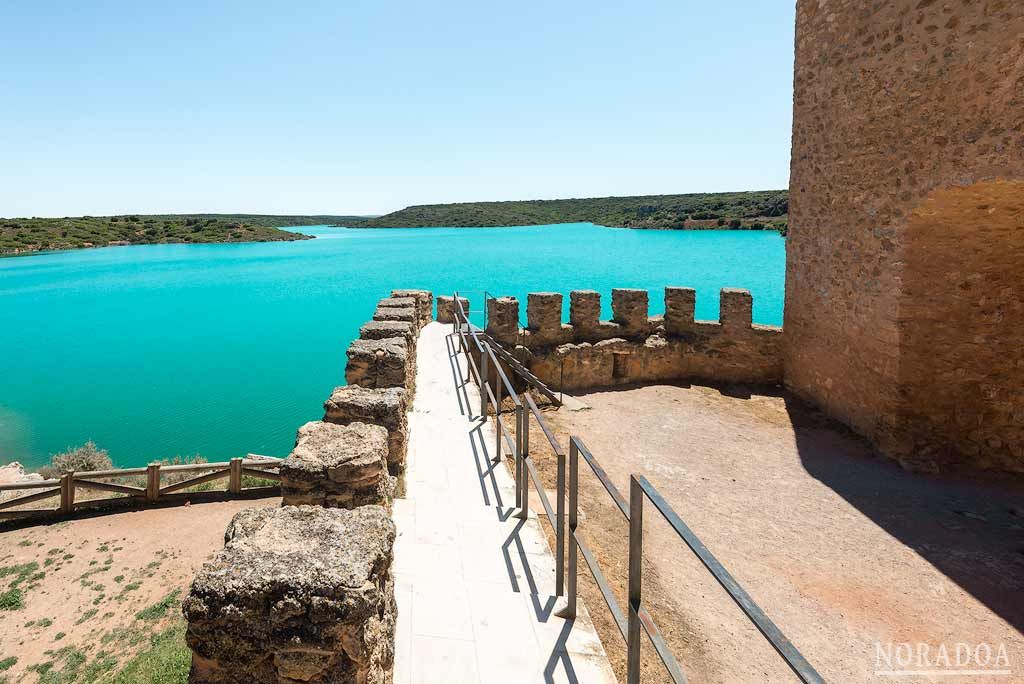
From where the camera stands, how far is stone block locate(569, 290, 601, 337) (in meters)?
11.0

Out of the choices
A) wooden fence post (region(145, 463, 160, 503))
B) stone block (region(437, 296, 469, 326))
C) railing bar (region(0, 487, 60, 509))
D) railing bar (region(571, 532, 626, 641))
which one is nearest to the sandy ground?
wooden fence post (region(145, 463, 160, 503))

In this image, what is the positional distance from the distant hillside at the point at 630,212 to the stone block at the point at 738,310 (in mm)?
37894

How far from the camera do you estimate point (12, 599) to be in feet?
23.7

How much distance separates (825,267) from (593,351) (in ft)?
13.4

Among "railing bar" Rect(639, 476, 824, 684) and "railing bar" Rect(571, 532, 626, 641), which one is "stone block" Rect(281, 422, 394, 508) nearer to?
"railing bar" Rect(571, 532, 626, 641)

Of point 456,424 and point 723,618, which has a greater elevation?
point 456,424

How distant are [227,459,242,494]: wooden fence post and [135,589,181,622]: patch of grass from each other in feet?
8.93

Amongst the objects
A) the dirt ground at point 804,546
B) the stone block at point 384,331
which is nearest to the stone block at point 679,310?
the dirt ground at point 804,546

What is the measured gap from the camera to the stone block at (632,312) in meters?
11.2

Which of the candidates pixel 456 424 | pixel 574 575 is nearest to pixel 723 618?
pixel 574 575

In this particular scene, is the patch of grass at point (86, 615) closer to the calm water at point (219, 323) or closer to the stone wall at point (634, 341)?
the calm water at point (219, 323)

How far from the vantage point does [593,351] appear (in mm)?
10914

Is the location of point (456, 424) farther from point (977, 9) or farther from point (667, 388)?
point (977, 9)

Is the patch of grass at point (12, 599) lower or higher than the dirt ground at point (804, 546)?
lower
